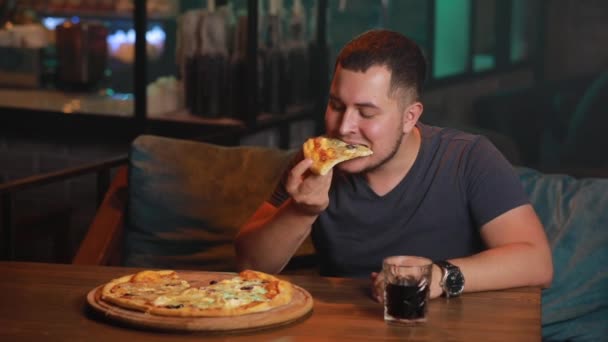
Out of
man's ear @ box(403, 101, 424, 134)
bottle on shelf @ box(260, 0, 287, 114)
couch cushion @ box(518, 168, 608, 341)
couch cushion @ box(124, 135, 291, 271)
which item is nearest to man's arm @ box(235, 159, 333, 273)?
man's ear @ box(403, 101, 424, 134)

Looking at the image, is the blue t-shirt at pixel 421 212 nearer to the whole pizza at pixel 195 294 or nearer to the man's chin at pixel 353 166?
the man's chin at pixel 353 166

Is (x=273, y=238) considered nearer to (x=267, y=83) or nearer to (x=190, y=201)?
(x=190, y=201)

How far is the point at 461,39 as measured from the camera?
4766mm

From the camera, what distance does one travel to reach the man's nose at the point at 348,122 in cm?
237

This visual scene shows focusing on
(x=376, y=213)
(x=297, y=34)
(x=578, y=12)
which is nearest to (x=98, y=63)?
(x=297, y=34)

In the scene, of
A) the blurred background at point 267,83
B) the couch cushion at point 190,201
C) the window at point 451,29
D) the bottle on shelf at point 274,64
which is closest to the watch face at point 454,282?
the couch cushion at point 190,201

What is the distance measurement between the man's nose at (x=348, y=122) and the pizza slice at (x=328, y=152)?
1.1 inches

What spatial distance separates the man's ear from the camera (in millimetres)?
2490

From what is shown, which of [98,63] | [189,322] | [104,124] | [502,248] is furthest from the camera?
[98,63]

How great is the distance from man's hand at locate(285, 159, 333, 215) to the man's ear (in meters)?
0.31

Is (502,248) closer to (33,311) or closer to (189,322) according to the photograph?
(189,322)

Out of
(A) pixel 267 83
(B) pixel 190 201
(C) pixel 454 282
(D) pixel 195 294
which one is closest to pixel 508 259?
(C) pixel 454 282

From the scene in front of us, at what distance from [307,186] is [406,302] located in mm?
433

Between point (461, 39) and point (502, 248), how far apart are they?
2.61m
